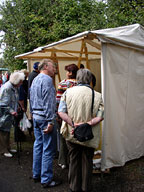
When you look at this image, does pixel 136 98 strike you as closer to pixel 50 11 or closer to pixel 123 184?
pixel 123 184

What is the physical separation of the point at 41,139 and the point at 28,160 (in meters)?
1.35

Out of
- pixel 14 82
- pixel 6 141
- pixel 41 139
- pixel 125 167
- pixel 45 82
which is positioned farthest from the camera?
pixel 6 141

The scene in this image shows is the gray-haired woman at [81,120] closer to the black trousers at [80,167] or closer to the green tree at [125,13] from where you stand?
the black trousers at [80,167]

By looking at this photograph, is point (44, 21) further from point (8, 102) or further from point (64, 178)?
point (64, 178)

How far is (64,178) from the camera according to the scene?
352 centimetres

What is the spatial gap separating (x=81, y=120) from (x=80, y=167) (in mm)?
715

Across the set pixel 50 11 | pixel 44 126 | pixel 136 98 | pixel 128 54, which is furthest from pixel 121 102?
pixel 50 11

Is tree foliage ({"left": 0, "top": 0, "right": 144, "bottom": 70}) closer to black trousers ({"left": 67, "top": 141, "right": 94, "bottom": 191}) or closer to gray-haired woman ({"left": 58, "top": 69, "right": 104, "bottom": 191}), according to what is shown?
gray-haired woman ({"left": 58, "top": 69, "right": 104, "bottom": 191})

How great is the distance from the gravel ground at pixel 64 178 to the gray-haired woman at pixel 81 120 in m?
0.47

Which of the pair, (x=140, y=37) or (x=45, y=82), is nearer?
A: (x=45, y=82)

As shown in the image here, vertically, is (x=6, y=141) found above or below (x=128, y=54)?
below

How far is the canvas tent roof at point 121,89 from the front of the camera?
3.42m

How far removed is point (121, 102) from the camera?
369cm

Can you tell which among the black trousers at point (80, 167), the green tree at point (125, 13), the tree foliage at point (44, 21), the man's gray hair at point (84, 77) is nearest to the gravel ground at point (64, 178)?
the black trousers at point (80, 167)
